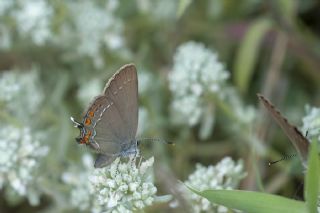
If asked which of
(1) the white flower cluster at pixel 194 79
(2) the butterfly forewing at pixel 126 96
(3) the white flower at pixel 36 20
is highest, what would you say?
(3) the white flower at pixel 36 20

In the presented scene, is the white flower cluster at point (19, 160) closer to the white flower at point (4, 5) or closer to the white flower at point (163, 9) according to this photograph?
the white flower at point (4, 5)

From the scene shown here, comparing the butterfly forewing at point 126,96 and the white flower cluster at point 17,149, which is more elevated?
the white flower cluster at point 17,149

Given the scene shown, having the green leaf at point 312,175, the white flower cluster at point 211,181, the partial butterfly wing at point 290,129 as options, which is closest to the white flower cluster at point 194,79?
the white flower cluster at point 211,181

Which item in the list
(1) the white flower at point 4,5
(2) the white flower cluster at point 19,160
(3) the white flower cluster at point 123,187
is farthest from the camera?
(1) the white flower at point 4,5

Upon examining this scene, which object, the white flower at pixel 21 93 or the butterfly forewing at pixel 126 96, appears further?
the white flower at pixel 21 93

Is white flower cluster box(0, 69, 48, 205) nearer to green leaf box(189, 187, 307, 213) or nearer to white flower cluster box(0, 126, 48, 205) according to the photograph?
white flower cluster box(0, 126, 48, 205)

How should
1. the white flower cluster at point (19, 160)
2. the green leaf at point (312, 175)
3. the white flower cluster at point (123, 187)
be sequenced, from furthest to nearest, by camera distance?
the white flower cluster at point (19, 160), the white flower cluster at point (123, 187), the green leaf at point (312, 175)

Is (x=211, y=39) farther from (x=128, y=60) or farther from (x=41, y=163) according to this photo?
(x=41, y=163)
